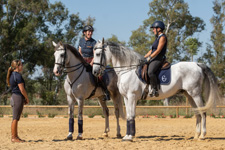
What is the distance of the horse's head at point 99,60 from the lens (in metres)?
8.45

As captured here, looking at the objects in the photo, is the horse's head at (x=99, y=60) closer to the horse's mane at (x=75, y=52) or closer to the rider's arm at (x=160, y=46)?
the horse's mane at (x=75, y=52)

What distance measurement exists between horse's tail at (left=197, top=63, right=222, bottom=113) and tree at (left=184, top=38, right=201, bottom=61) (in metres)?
25.2

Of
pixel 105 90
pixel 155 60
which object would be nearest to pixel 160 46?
pixel 155 60

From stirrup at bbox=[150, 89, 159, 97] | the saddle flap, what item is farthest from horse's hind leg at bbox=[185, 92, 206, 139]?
the saddle flap

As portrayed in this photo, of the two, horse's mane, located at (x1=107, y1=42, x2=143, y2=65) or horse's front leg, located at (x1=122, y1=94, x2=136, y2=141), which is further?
horse's mane, located at (x1=107, y1=42, x2=143, y2=65)

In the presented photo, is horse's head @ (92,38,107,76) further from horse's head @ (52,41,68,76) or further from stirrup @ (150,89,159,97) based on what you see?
stirrup @ (150,89,159,97)

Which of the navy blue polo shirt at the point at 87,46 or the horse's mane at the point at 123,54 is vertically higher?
the navy blue polo shirt at the point at 87,46

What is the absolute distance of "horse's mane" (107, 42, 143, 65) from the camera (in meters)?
8.86

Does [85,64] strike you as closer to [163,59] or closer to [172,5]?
[163,59]

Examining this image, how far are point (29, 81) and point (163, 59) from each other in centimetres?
2720

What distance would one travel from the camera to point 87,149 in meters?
7.38

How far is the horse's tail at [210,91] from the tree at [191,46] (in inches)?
993

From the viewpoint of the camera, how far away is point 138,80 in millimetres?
8672

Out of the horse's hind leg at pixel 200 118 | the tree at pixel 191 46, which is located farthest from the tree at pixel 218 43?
the horse's hind leg at pixel 200 118
